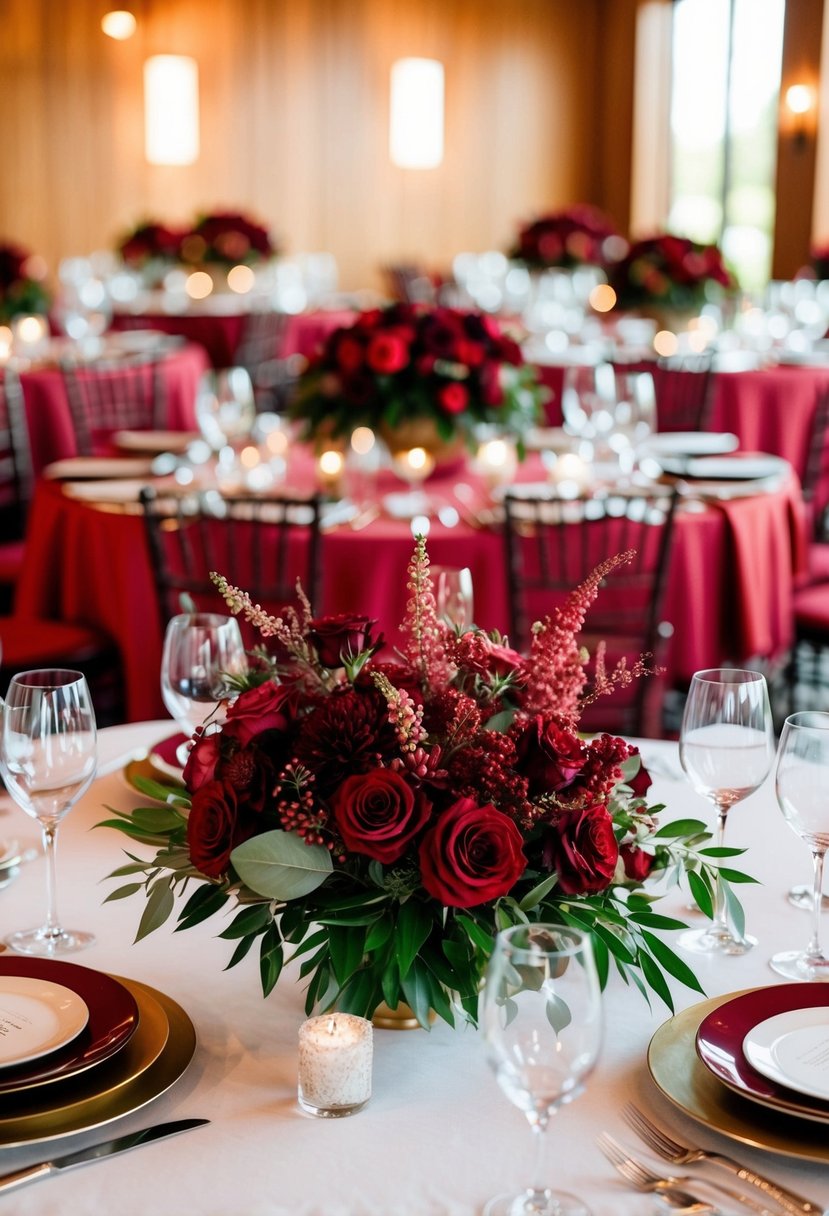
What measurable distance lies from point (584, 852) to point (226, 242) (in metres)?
8.48

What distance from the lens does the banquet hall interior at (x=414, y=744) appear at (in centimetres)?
98

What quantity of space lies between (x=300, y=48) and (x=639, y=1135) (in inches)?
492

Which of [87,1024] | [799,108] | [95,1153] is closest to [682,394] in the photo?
[87,1024]

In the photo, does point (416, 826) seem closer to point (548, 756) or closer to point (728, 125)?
point (548, 756)

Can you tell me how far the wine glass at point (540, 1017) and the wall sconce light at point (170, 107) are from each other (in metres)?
11.8

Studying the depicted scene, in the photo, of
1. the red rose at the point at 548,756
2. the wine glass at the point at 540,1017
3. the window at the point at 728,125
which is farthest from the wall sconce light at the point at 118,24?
the wine glass at the point at 540,1017

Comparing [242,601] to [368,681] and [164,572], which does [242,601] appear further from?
[164,572]

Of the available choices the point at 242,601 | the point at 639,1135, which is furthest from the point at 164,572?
the point at 639,1135

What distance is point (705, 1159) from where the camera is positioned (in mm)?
971

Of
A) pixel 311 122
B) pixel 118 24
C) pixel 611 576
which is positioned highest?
pixel 118 24

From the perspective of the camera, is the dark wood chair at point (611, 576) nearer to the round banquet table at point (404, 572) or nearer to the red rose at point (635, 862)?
the round banquet table at point (404, 572)

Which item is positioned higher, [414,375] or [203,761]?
[414,375]

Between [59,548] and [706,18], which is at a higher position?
[706,18]

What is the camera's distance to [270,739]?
3.65 feet
